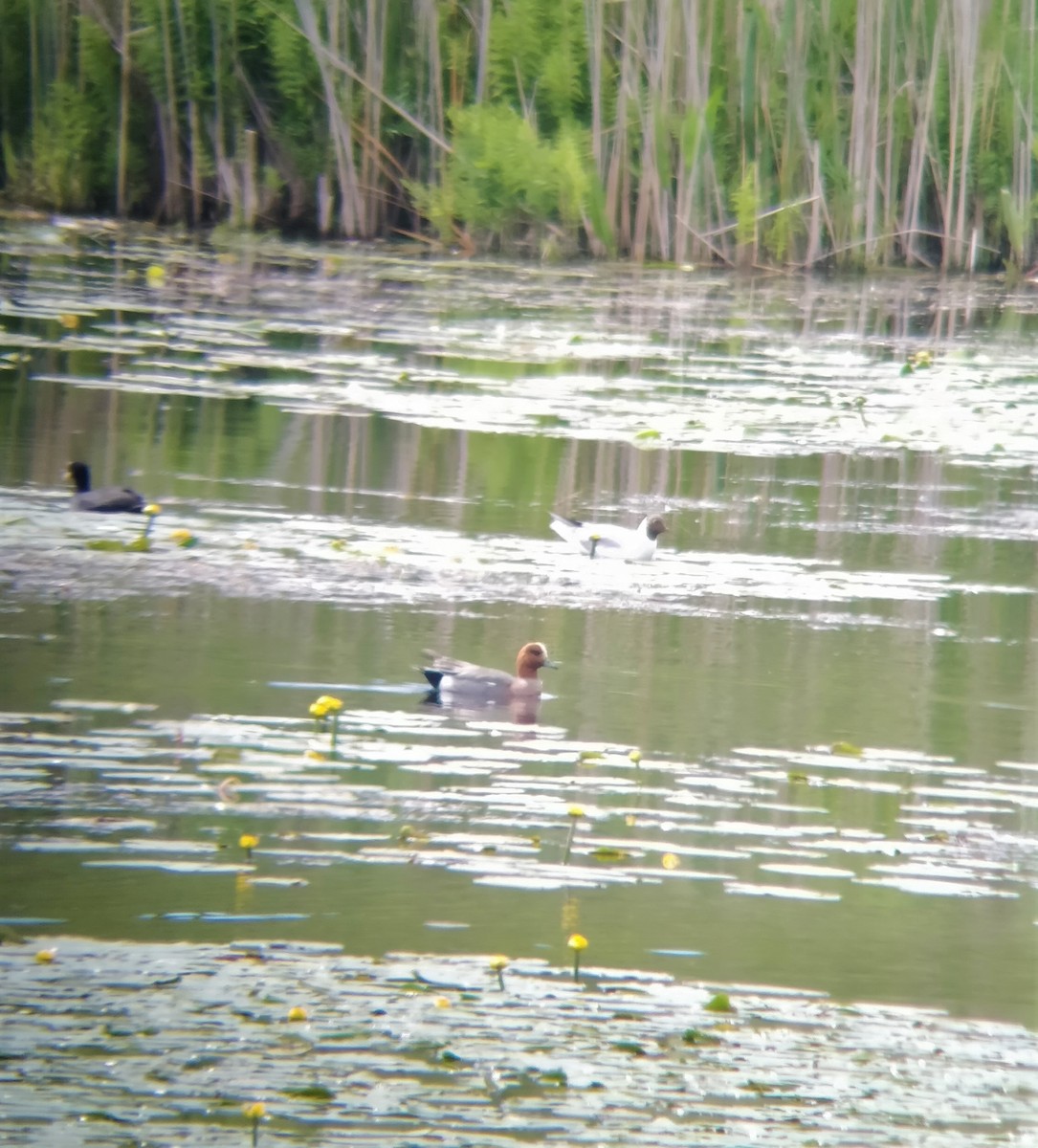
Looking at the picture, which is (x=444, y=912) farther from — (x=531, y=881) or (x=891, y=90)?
(x=891, y=90)

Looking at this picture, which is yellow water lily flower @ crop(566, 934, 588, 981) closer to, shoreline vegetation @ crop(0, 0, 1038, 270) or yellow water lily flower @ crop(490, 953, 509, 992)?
yellow water lily flower @ crop(490, 953, 509, 992)

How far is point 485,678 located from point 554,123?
15.9 m

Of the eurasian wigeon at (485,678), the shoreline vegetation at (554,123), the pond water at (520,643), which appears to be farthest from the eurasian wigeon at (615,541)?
the shoreline vegetation at (554,123)

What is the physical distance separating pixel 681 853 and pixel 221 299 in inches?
472

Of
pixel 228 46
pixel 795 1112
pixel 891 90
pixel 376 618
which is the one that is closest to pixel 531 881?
pixel 795 1112

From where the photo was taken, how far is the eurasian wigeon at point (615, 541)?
8.38 m

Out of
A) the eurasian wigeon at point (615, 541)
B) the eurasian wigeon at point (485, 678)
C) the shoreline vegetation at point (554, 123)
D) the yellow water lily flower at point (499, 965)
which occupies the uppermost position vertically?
the shoreline vegetation at point (554, 123)

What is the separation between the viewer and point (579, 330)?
51.9 ft

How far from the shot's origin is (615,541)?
837 cm

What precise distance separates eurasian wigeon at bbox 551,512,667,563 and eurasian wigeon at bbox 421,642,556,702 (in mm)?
1897

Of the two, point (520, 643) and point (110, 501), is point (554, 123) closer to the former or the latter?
point (110, 501)

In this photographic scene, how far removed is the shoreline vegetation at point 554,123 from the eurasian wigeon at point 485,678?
1309 cm

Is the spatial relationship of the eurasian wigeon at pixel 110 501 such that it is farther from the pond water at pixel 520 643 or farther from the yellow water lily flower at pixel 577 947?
the yellow water lily flower at pixel 577 947

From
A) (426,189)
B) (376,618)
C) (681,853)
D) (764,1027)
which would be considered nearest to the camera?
(764,1027)
